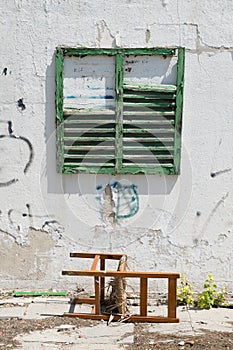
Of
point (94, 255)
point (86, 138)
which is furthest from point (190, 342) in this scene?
point (86, 138)

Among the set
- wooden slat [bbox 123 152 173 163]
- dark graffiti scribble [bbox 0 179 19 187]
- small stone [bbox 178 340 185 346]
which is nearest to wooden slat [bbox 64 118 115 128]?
wooden slat [bbox 123 152 173 163]

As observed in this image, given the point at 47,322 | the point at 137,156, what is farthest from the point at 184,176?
the point at 47,322

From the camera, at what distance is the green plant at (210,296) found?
521cm

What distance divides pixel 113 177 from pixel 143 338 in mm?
1673

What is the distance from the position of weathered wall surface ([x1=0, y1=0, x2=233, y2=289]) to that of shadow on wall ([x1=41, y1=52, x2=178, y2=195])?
1 centimetres

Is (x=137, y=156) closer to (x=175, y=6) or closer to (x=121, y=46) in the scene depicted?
(x=121, y=46)

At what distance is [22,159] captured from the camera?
546 centimetres

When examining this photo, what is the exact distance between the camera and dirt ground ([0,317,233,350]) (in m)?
4.36

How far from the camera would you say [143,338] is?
4.53 m

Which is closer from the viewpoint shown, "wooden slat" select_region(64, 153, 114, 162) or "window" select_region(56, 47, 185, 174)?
"window" select_region(56, 47, 185, 174)

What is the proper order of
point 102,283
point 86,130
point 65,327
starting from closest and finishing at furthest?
point 65,327
point 102,283
point 86,130

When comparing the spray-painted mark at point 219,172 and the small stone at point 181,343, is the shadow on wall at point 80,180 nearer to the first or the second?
the spray-painted mark at point 219,172

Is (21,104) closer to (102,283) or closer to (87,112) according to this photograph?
(87,112)

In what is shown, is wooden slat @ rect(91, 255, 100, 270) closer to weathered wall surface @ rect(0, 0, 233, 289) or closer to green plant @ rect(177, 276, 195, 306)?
weathered wall surface @ rect(0, 0, 233, 289)
